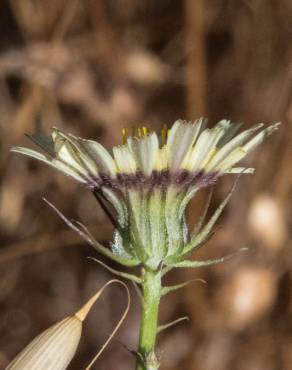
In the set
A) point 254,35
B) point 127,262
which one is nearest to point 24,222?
point 254,35

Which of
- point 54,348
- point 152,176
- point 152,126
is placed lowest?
point 54,348

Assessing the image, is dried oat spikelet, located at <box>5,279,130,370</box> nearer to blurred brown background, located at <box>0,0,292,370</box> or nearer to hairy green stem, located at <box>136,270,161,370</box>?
hairy green stem, located at <box>136,270,161,370</box>

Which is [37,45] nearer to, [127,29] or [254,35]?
[127,29]

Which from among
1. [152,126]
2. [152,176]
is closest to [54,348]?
[152,176]

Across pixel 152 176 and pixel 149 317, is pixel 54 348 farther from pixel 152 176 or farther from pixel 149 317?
pixel 152 176

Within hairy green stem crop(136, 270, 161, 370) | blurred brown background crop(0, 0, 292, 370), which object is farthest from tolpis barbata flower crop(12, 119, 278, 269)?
blurred brown background crop(0, 0, 292, 370)

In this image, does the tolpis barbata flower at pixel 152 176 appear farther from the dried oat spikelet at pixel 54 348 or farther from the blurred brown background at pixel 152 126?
the blurred brown background at pixel 152 126
